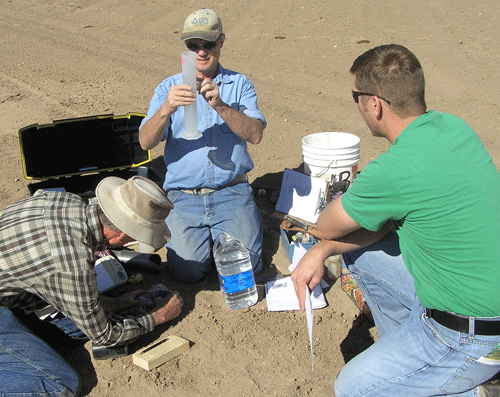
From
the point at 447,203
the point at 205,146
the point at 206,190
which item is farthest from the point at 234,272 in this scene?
the point at 447,203

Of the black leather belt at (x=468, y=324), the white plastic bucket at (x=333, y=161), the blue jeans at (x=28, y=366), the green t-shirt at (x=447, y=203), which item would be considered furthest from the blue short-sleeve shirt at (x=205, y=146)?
the black leather belt at (x=468, y=324)

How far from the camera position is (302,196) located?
487 cm

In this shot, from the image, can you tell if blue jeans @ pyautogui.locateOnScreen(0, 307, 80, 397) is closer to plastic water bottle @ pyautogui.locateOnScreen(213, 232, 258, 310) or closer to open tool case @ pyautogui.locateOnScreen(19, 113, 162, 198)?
plastic water bottle @ pyautogui.locateOnScreen(213, 232, 258, 310)

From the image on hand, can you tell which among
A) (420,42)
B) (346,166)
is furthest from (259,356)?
(420,42)

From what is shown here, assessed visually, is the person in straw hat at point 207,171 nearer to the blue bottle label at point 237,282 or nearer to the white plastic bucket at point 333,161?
the blue bottle label at point 237,282

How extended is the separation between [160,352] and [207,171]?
5.20ft

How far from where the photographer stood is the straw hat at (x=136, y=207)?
2889 mm

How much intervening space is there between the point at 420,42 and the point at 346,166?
23.5ft

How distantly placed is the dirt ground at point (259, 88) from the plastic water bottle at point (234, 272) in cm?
11

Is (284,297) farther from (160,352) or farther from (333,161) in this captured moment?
(333,161)

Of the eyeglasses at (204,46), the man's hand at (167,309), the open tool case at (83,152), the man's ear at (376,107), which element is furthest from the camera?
the open tool case at (83,152)

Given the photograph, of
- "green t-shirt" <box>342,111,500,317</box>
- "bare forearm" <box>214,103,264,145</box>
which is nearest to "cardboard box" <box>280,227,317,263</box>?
"bare forearm" <box>214,103,264,145</box>

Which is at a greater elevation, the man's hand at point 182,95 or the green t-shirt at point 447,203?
the man's hand at point 182,95

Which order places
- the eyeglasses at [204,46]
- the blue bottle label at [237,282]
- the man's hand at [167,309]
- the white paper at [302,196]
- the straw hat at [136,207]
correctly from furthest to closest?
the white paper at [302,196] → the eyeglasses at [204,46] → the blue bottle label at [237,282] → the man's hand at [167,309] → the straw hat at [136,207]
